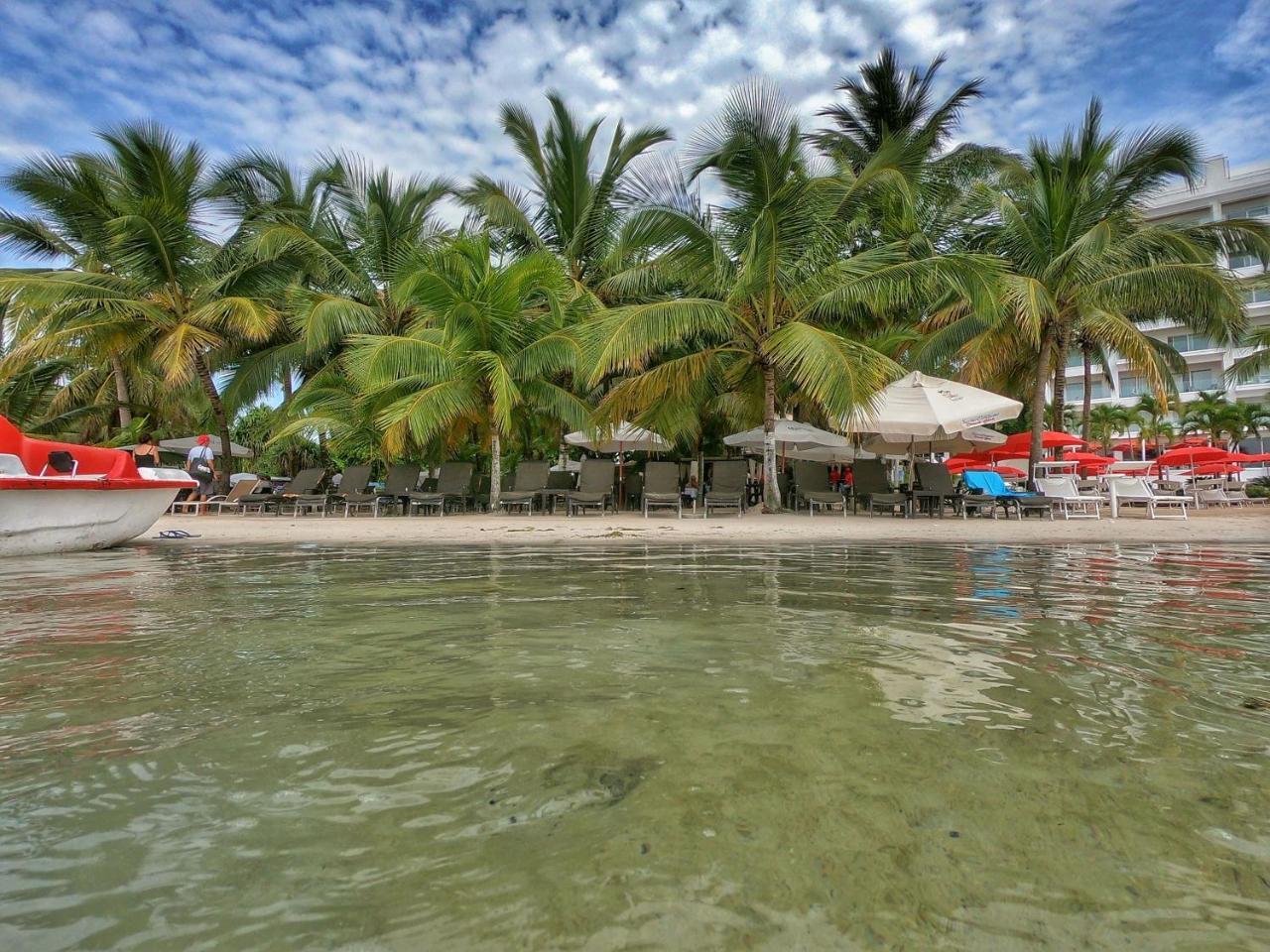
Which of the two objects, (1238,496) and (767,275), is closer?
(767,275)

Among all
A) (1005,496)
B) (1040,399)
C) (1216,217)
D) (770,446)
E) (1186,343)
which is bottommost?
(1005,496)

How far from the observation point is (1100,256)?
1373 cm

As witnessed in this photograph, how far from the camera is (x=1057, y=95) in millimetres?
18266

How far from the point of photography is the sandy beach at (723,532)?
854cm

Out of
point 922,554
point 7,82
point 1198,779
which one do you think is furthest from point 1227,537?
point 7,82

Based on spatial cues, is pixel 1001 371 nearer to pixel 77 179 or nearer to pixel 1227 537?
pixel 1227 537

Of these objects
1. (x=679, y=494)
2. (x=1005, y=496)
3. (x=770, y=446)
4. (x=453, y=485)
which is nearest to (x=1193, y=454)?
(x=1005, y=496)

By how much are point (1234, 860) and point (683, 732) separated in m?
1.22

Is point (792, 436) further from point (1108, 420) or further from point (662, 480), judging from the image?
point (1108, 420)

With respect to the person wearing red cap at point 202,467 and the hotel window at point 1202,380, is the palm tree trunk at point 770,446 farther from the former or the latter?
the hotel window at point 1202,380

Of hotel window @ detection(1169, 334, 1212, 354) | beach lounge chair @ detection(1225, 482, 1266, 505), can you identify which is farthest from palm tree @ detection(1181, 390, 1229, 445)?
beach lounge chair @ detection(1225, 482, 1266, 505)

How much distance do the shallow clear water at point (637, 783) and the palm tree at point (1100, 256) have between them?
12.9 metres

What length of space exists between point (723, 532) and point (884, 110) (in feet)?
50.3

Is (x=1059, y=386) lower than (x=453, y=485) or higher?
higher
